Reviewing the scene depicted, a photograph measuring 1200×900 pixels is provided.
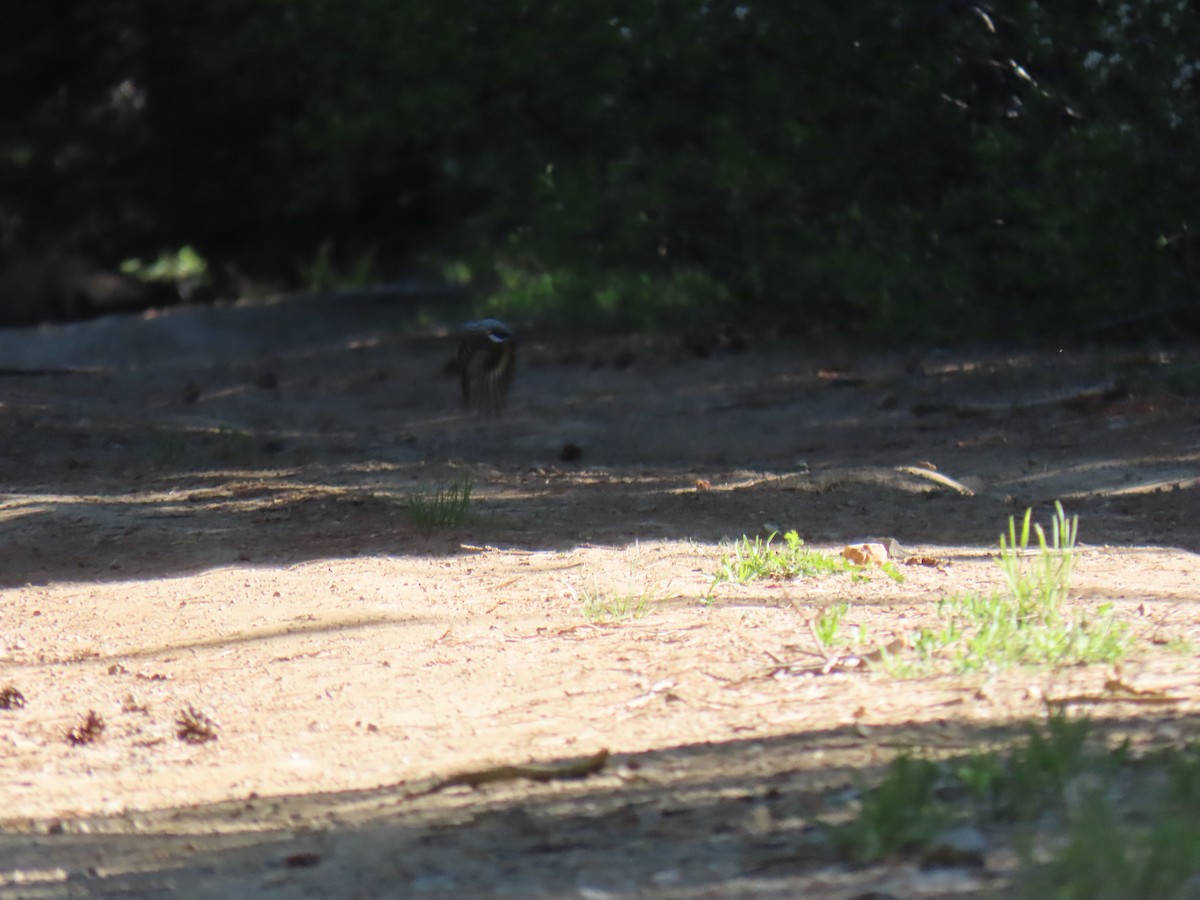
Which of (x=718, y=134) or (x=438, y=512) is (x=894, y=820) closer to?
(x=438, y=512)

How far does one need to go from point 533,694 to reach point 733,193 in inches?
314

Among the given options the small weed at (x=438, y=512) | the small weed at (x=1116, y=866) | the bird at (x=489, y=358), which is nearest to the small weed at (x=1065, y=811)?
the small weed at (x=1116, y=866)

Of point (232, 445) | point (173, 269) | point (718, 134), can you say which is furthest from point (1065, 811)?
point (173, 269)

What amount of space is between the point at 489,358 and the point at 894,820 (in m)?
5.75

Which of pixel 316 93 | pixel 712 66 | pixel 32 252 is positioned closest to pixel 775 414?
pixel 712 66

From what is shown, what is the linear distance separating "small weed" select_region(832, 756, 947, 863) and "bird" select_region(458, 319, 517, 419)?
201 inches

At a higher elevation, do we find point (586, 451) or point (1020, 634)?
point (1020, 634)

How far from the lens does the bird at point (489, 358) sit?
7.38 metres

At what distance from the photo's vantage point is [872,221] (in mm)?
10312

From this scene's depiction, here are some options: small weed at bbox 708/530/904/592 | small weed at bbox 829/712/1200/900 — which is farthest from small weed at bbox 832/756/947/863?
small weed at bbox 708/530/904/592

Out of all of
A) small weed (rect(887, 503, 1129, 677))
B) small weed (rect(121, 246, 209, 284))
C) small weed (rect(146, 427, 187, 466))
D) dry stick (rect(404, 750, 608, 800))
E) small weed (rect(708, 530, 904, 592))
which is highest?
small weed (rect(887, 503, 1129, 677))

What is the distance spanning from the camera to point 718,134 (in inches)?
420

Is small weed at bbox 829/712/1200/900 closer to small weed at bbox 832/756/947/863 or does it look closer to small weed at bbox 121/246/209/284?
small weed at bbox 832/756/947/863

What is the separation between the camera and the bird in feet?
24.2
